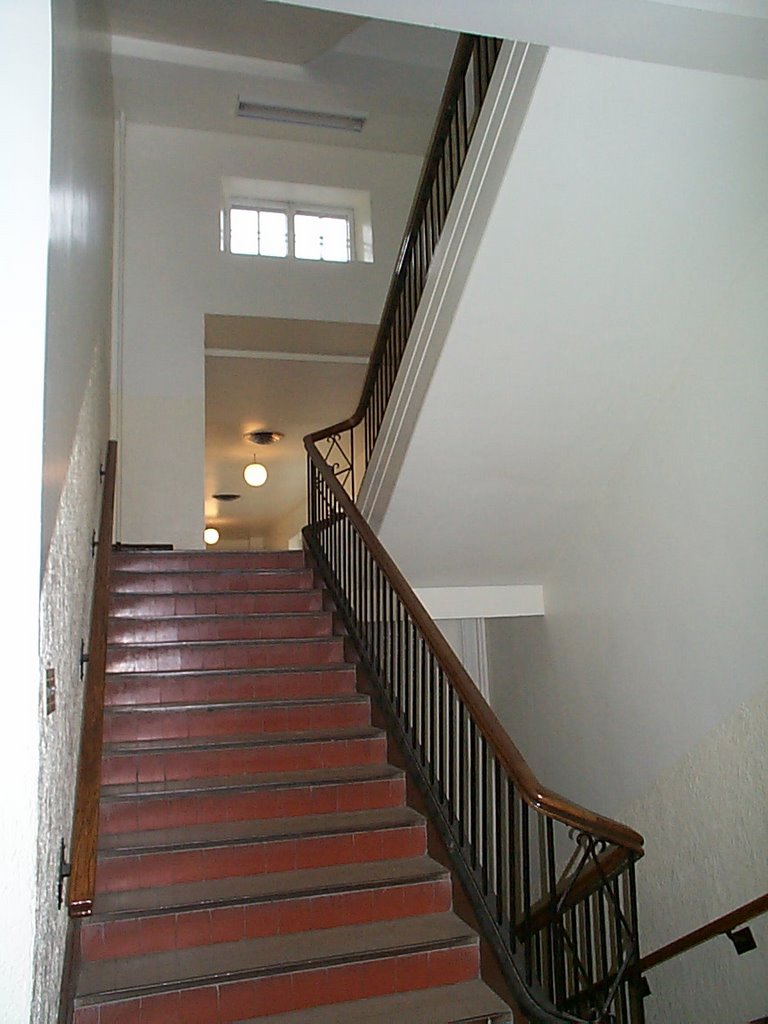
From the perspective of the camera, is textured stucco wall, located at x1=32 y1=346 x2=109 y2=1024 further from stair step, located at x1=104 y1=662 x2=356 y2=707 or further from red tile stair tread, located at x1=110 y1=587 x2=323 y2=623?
red tile stair tread, located at x1=110 y1=587 x2=323 y2=623

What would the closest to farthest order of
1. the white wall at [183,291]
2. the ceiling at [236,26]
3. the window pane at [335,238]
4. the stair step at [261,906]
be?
the stair step at [261,906], the ceiling at [236,26], the white wall at [183,291], the window pane at [335,238]

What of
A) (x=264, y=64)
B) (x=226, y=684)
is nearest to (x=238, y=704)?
(x=226, y=684)

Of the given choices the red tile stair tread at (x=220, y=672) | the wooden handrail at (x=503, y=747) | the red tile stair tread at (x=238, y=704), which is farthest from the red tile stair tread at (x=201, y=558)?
the wooden handrail at (x=503, y=747)

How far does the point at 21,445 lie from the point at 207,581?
3.77 m

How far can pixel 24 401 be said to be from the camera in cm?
192

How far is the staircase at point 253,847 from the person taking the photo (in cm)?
312

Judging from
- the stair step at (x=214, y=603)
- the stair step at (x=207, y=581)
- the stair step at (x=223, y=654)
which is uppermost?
the stair step at (x=207, y=581)

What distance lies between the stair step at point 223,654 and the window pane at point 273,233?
4345mm

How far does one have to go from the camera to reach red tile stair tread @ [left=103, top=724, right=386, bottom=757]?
4.12m

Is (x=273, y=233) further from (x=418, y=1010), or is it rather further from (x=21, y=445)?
(x=418, y=1010)

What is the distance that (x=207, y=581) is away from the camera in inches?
221

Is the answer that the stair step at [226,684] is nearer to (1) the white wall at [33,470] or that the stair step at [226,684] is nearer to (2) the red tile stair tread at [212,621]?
(2) the red tile stair tread at [212,621]

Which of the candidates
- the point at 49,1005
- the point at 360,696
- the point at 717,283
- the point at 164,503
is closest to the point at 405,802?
the point at 360,696

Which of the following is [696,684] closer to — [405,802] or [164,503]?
[405,802]
